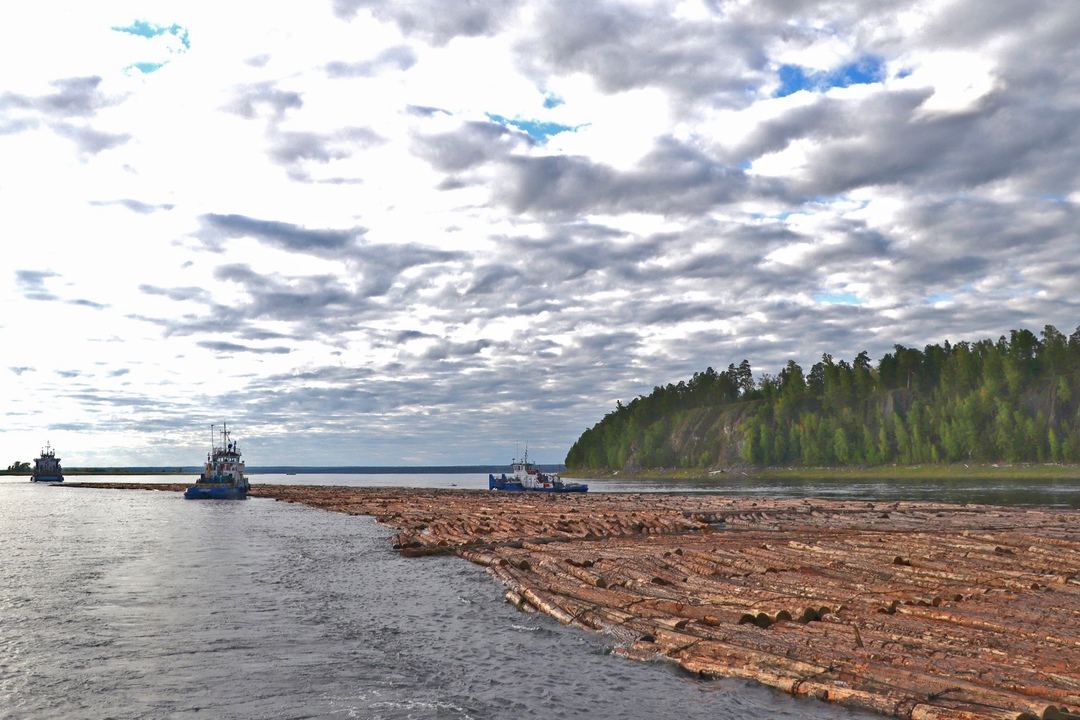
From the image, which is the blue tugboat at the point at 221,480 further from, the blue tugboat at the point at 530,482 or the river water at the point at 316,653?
the river water at the point at 316,653

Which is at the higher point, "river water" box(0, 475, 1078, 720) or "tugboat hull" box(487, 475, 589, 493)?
"river water" box(0, 475, 1078, 720)

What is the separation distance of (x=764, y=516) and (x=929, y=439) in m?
152

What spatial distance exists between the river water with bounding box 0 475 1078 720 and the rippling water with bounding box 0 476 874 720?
63 mm

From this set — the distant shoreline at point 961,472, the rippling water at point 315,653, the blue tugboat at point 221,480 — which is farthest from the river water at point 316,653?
the distant shoreline at point 961,472

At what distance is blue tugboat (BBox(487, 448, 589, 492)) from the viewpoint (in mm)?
133000

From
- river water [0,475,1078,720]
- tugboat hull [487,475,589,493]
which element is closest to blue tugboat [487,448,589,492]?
tugboat hull [487,475,589,493]

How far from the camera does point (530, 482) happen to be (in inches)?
5428

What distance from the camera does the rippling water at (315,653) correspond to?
15.6m

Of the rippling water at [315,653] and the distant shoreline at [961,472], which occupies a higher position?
the rippling water at [315,653]

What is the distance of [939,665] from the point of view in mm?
14234

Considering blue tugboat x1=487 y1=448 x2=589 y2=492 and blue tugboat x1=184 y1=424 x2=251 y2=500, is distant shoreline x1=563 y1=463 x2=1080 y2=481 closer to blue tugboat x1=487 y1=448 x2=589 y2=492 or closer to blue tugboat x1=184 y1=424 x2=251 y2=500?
blue tugboat x1=487 y1=448 x2=589 y2=492

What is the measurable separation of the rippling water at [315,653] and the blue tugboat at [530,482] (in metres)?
94.9

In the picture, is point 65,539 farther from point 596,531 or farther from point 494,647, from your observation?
point 494,647

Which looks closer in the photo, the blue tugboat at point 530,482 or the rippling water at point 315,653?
the rippling water at point 315,653
